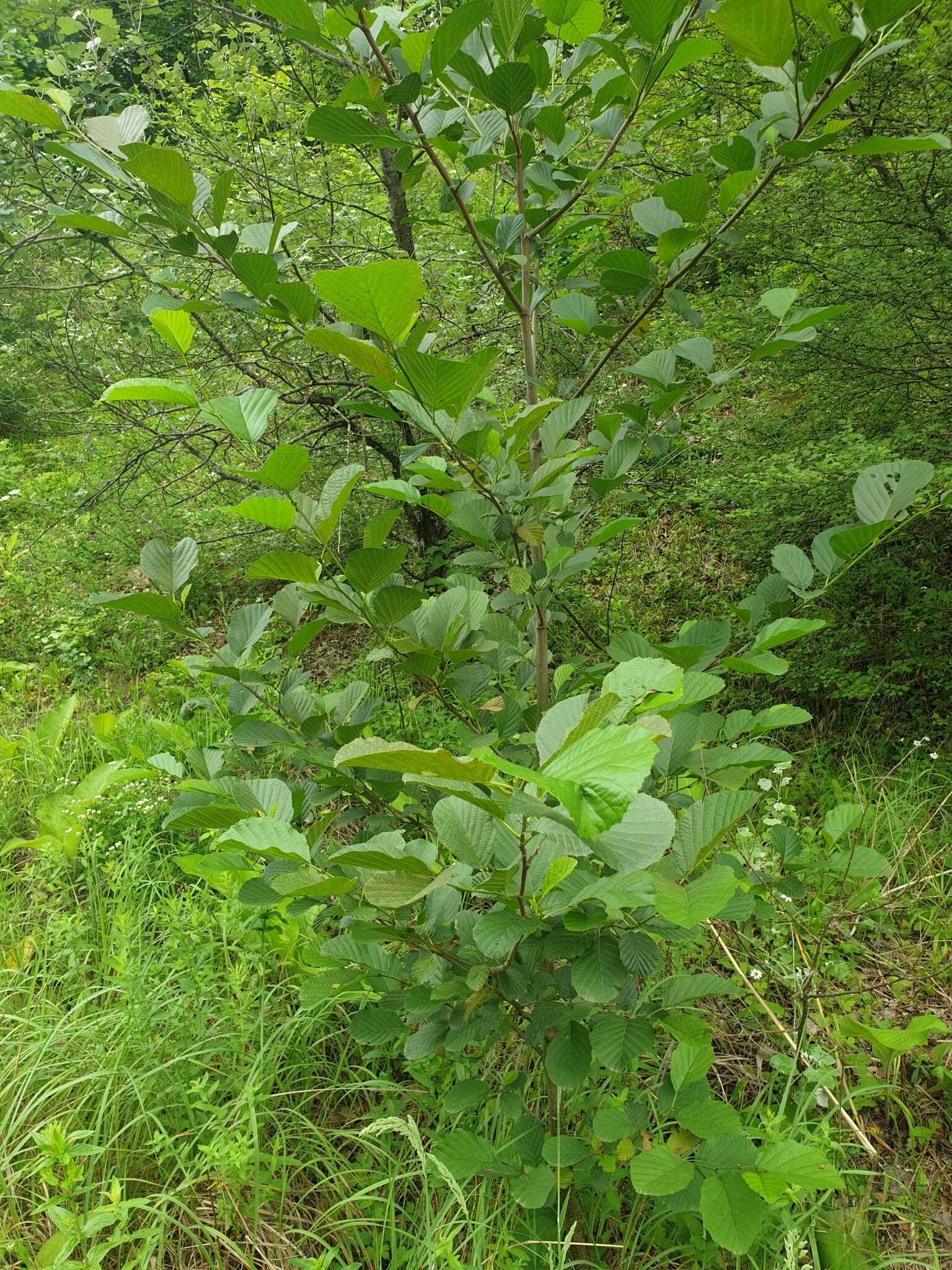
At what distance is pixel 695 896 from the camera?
0.73m

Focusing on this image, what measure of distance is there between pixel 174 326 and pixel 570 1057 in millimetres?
1038

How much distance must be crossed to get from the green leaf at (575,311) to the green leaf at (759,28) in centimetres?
37

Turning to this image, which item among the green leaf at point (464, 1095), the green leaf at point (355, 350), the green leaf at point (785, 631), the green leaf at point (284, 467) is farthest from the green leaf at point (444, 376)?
the green leaf at point (464, 1095)

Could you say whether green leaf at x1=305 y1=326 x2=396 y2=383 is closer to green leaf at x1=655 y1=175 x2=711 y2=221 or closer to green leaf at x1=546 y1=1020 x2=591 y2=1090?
green leaf at x1=655 y1=175 x2=711 y2=221

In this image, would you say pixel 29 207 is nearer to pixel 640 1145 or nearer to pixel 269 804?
pixel 269 804

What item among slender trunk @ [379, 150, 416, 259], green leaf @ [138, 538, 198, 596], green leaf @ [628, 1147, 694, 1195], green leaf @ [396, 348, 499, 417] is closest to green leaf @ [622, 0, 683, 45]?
green leaf @ [396, 348, 499, 417]

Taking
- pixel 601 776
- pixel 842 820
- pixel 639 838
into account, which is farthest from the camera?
pixel 842 820

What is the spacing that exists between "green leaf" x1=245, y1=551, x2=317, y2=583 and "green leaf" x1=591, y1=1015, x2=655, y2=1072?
684 mm

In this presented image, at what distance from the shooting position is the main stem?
1.20 meters

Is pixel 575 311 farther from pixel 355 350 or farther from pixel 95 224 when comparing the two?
pixel 95 224

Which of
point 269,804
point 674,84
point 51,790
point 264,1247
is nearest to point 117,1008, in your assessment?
point 264,1247

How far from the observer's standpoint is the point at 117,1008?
5.53 ft

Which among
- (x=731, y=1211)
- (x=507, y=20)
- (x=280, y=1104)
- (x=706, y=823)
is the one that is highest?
(x=507, y=20)

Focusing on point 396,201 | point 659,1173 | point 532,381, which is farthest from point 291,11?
point 396,201
